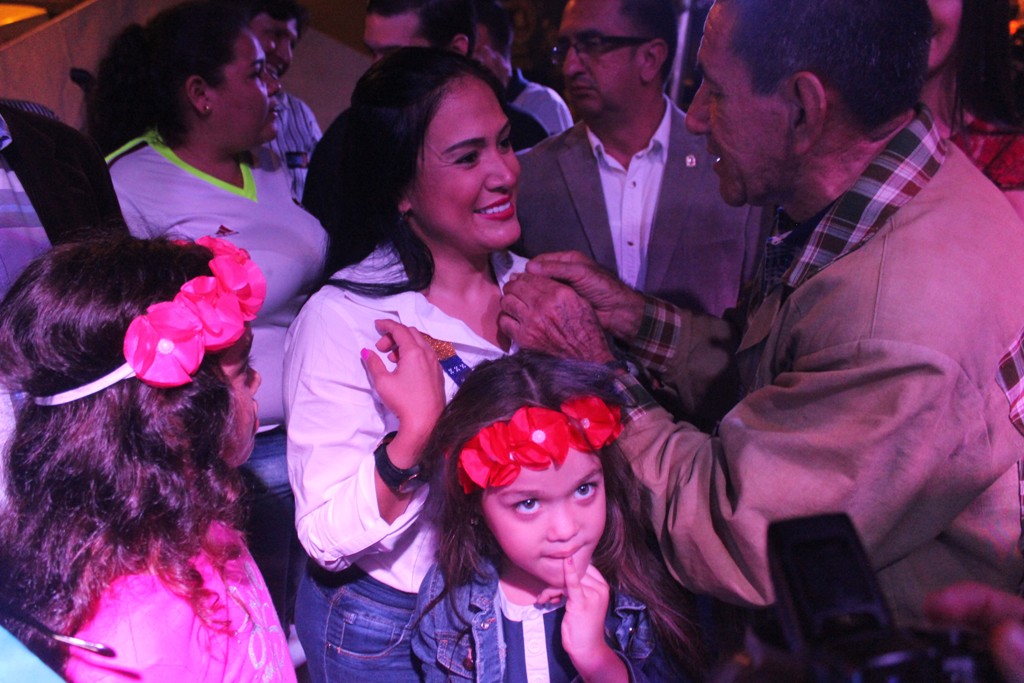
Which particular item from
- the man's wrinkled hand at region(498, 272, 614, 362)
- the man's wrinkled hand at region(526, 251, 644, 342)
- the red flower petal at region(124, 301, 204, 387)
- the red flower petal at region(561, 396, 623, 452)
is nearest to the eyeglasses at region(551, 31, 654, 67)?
the man's wrinkled hand at region(526, 251, 644, 342)

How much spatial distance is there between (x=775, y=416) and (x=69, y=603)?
41.3 inches

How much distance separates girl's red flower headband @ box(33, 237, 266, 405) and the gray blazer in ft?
4.11

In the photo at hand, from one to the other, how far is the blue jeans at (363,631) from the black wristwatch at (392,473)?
0.27m

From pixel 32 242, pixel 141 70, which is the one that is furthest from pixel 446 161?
pixel 141 70

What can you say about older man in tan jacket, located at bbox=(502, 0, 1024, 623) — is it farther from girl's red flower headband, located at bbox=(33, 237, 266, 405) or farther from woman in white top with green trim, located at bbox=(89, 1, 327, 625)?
woman in white top with green trim, located at bbox=(89, 1, 327, 625)

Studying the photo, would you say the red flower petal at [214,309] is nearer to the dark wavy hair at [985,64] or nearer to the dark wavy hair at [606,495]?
the dark wavy hair at [606,495]

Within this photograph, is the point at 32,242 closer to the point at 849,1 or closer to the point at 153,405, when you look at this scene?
the point at 153,405

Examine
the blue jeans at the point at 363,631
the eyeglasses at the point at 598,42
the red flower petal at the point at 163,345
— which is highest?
the eyeglasses at the point at 598,42

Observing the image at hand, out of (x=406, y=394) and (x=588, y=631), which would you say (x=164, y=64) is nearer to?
(x=406, y=394)

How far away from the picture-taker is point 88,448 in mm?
1149

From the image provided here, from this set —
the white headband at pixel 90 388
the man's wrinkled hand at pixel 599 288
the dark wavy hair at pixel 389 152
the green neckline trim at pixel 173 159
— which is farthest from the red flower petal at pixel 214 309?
the green neckline trim at pixel 173 159

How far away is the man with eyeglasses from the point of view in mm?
2428

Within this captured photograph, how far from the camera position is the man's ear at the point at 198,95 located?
8.11 feet

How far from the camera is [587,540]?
143 cm
